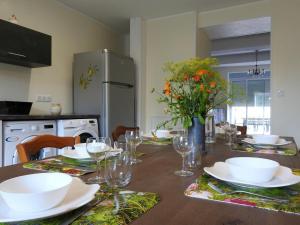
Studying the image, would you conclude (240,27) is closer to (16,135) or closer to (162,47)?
(162,47)

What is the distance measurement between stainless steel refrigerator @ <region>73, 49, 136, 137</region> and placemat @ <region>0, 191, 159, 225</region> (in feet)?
9.85

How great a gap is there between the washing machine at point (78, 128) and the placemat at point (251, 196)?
8.02 feet

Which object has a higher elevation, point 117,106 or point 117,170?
point 117,106

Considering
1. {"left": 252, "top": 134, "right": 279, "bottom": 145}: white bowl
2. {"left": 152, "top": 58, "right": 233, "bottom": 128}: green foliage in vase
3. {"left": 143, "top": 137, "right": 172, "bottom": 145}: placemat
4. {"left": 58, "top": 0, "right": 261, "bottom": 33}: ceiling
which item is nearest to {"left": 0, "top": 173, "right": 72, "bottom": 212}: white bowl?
{"left": 152, "top": 58, "right": 233, "bottom": 128}: green foliage in vase

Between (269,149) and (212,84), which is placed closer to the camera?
(212,84)

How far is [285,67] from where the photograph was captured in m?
3.54

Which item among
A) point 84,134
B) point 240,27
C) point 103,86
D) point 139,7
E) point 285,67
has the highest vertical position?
point 139,7

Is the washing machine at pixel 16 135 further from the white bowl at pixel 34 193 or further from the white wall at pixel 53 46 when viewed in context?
the white bowl at pixel 34 193

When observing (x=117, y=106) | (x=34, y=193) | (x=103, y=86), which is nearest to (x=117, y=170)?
(x=34, y=193)

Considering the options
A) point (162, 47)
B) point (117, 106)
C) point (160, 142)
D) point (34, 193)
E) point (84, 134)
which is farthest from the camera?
point (162, 47)

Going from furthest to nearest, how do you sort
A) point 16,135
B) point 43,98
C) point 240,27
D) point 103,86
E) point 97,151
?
point 240,27, point 103,86, point 43,98, point 16,135, point 97,151

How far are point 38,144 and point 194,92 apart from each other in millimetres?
863

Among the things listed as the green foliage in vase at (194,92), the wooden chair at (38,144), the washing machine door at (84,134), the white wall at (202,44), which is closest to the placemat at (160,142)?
the green foliage in vase at (194,92)

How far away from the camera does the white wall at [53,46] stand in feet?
10.1
